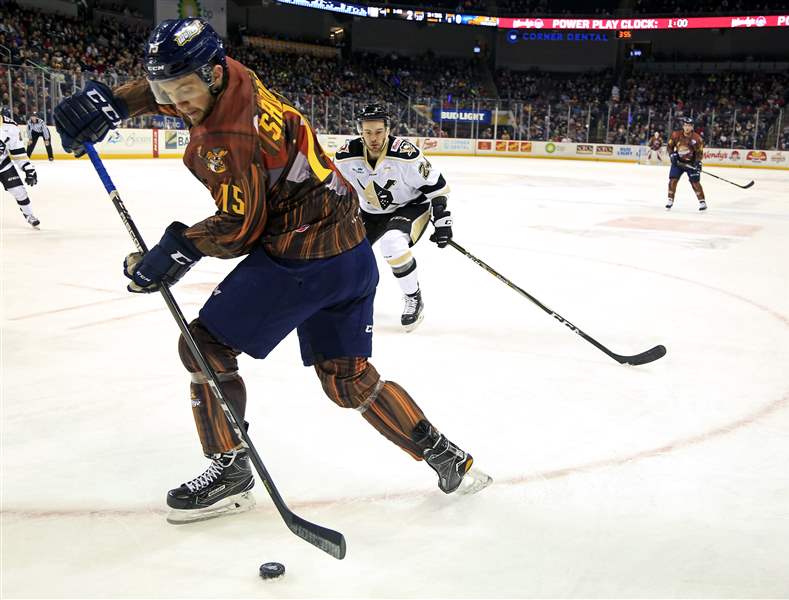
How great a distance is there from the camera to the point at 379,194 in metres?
4.48

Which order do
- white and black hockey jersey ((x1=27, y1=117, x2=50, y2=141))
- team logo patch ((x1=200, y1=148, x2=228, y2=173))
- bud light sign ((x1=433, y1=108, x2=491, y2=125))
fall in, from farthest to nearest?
bud light sign ((x1=433, y1=108, x2=491, y2=125))
white and black hockey jersey ((x1=27, y1=117, x2=50, y2=141))
team logo patch ((x1=200, y1=148, x2=228, y2=173))

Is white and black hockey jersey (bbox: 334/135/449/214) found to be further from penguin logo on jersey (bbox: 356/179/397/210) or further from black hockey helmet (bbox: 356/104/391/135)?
black hockey helmet (bbox: 356/104/391/135)

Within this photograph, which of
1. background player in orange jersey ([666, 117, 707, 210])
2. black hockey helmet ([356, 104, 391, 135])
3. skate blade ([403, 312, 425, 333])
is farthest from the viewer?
background player in orange jersey ([666, 117, 707, 210])

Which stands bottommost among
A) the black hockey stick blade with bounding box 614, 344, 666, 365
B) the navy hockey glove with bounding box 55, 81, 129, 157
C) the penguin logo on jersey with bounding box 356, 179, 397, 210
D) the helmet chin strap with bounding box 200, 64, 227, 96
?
the black hockey stick blade with bounding box 614, 344, 666, 365

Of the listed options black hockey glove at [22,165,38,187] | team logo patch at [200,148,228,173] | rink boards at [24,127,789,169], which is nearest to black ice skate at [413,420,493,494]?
team logo patch at [200,148,228,173]

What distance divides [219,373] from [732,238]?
290 inches

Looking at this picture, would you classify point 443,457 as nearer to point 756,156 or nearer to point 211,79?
point 211,79

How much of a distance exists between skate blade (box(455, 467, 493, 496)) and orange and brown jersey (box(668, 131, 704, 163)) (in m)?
9.83

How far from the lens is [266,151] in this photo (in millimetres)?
1795

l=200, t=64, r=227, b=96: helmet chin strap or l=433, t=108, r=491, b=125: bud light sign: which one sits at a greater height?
l=433, t=108, r=491, b=125: bud light sign

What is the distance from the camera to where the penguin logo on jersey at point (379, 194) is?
4438 millimetres

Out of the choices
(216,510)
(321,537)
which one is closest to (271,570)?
(321,537)

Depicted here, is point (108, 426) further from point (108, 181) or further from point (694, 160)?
point (694, 160)

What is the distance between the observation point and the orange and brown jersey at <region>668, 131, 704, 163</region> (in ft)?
36.4
